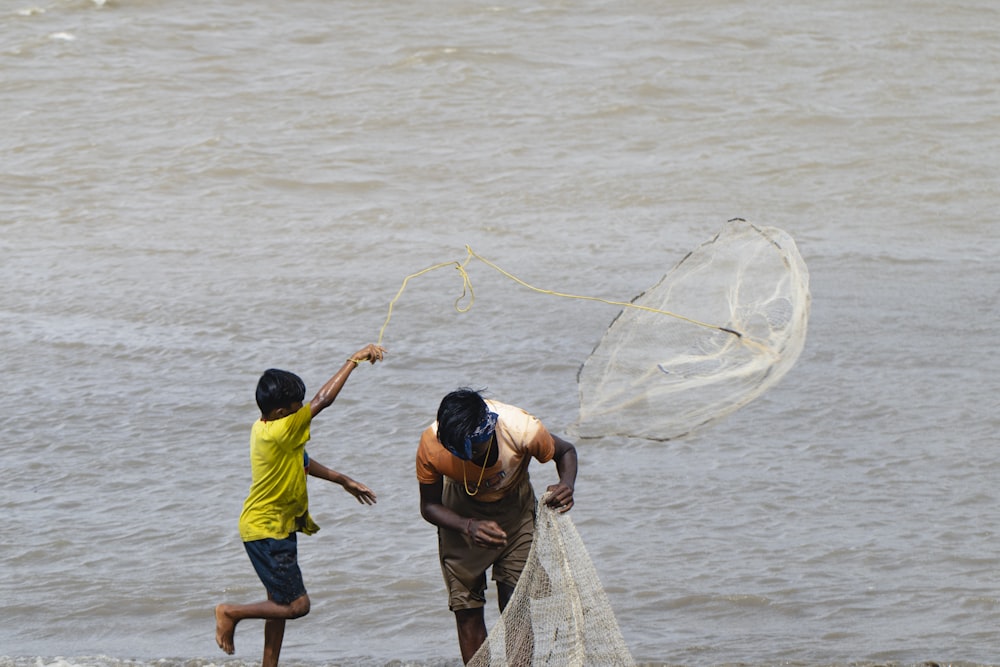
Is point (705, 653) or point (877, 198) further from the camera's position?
point (877, 198)

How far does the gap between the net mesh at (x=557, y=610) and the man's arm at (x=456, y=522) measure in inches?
5.0

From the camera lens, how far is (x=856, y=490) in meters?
6.26

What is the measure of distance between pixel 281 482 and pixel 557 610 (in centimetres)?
89

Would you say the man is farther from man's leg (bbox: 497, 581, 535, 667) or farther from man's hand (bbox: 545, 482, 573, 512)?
man's leg (bbox: 497, 581, 535, 667)

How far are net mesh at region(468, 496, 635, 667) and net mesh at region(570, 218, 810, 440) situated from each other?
1.04 metres

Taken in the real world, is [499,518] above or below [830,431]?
above

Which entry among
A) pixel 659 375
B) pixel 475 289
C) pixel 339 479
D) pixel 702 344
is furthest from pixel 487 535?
pixel 475 289

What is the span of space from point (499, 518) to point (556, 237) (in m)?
7.18

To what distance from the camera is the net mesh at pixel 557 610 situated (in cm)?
373

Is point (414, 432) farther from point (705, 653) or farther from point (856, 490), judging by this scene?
point (705, 653)

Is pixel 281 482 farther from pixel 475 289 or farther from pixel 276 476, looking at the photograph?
pixel 475 289

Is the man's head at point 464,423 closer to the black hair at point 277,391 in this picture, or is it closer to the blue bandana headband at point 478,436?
the blue bandana headband at point 478,436

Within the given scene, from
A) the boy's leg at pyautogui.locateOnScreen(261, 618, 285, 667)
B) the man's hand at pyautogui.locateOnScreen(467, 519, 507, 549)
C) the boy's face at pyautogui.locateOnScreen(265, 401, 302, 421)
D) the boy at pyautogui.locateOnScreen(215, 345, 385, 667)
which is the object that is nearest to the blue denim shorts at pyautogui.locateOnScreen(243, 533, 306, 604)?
the boy at pyautogui.locateOnScreen(215, 345, 385, 667)

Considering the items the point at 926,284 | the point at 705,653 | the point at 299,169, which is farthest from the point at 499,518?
the point at 299,169
